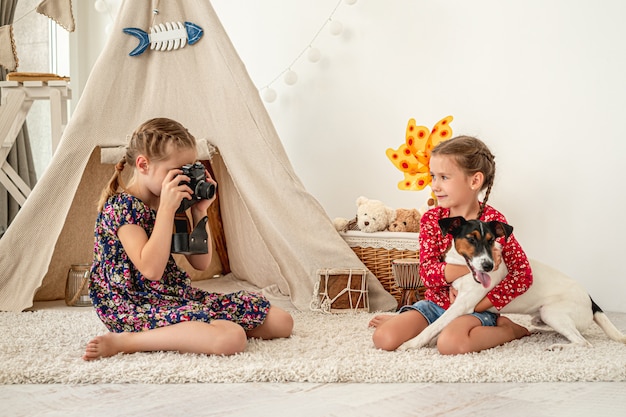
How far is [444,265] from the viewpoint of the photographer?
75.5 inches

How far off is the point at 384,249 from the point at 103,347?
4.30 feet

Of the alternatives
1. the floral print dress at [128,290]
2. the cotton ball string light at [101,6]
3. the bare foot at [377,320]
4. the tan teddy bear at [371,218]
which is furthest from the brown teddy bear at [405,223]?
the cotton ball string light at [101,6]

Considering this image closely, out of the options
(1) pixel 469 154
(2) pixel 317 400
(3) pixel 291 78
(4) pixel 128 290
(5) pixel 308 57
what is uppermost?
(5) pixel 308 57

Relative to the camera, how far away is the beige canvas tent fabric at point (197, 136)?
2502 mm

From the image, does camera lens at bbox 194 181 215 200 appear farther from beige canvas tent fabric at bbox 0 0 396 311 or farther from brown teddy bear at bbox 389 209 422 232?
brown teddy bear at bbox 389 209 422 232

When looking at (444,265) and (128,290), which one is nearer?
(128,290)

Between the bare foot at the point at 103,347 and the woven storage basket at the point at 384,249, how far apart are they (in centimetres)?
120

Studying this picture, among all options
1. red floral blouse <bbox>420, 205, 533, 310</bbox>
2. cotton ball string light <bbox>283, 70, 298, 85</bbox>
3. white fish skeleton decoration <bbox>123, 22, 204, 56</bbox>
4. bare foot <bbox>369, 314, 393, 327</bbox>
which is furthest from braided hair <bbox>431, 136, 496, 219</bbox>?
cotton ball string light <bbox>283, 70, 298, 85</bbox>

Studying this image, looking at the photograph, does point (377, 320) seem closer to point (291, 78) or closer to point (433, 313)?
point (433, 313)

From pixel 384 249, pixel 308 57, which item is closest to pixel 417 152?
pixel 384 249

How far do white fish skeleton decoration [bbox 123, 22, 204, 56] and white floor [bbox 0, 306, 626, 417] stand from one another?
160cm

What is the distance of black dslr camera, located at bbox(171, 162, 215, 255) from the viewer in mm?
1785

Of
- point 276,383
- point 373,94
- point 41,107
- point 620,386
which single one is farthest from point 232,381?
point 41,107

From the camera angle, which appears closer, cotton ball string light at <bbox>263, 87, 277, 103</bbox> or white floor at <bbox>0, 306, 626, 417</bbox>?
white floor at <bbox>0, 306, 626, 417</bbox>
